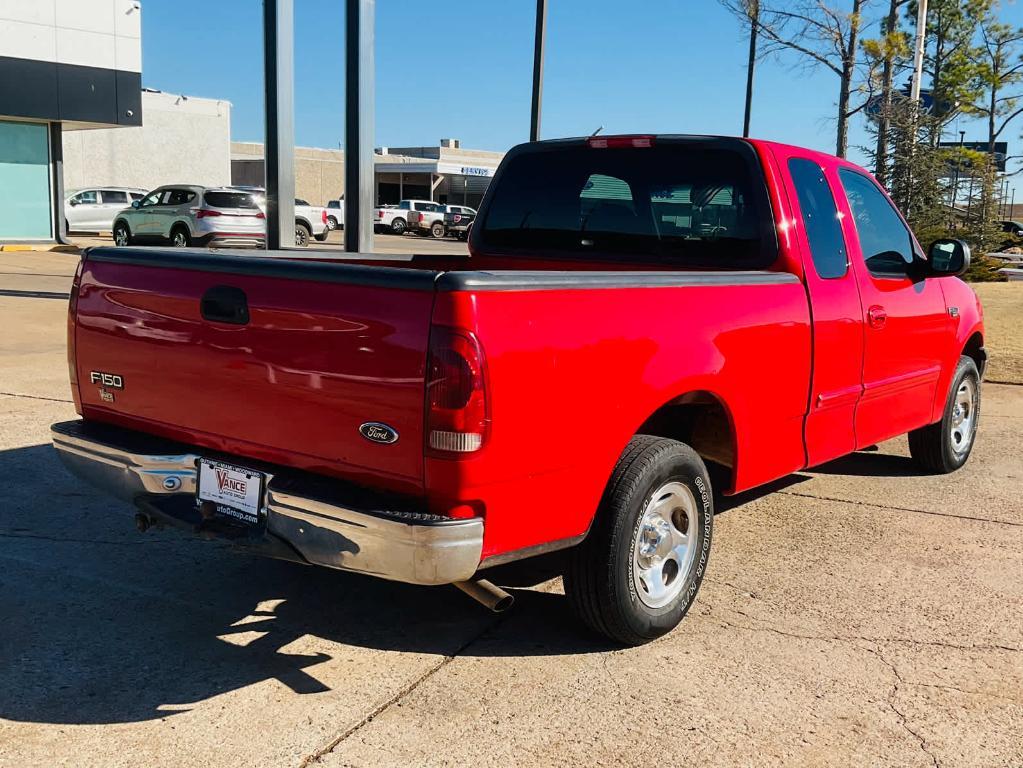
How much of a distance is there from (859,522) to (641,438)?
2.28 m

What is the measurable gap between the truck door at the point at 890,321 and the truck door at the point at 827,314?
110mm

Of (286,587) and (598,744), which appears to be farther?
(286,587)

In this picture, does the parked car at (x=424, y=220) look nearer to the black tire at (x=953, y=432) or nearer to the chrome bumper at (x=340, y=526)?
the black tire at (x=953, y=432)

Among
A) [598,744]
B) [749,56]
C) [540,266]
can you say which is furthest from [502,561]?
[749,56]

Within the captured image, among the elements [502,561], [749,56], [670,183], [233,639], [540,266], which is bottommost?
[233,639]

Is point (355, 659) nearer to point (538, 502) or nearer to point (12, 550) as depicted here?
point (538, 502)

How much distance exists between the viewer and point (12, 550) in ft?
15.7

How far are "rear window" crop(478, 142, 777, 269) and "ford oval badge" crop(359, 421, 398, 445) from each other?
230cm

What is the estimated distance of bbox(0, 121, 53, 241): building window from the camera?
88.6ft

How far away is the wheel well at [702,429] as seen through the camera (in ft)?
14.1

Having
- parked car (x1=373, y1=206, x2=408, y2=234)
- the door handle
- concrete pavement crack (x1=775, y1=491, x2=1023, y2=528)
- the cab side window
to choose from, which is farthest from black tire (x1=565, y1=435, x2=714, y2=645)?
parked car (x1=373, y1=206, x2=408, y2=234)

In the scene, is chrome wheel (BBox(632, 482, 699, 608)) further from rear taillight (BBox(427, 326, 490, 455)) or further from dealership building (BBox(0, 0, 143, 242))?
dealership building (BBox(0, 0, 143, 242))

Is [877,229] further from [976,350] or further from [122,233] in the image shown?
[122,233]

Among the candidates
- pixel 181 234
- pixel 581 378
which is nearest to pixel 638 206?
pixel 581 378
